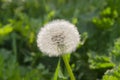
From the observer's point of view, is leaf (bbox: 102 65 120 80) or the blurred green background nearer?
leaf (bbox: 102 65 120 80)

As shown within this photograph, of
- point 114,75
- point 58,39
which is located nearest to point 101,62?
point 114,75

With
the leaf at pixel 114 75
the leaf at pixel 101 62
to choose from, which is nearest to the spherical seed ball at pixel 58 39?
the leaf at pixel 114 75

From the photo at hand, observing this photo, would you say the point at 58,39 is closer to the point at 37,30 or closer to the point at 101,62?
the point at 101,62

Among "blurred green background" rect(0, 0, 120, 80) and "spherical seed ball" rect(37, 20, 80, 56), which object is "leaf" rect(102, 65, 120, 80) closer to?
"spherical seed ball" rect(37, 20, 80, 56)

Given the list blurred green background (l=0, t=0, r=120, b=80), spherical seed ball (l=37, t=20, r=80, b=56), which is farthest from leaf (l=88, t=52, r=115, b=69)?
spherical seed ball (l=37, t=20, r=80, b=56)

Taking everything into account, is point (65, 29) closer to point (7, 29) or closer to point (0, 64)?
point (0, 64)

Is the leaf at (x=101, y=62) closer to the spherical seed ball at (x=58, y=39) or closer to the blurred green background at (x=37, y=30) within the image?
the blurred green background at (x=37, y=30)
